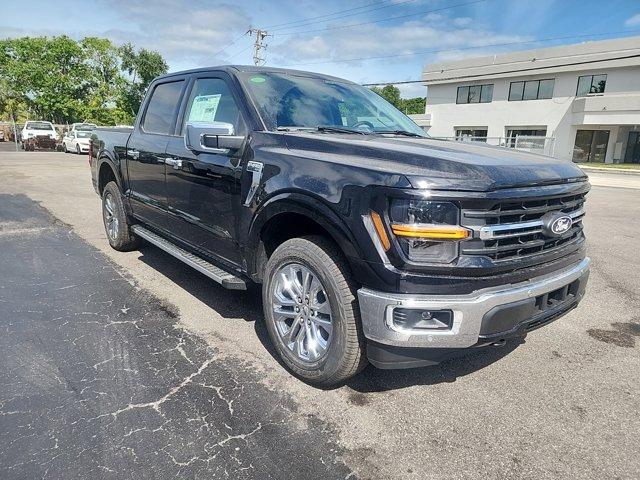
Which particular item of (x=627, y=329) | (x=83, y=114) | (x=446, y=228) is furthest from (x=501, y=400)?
(x=83, y=114)

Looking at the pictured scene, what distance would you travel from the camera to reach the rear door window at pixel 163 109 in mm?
4438

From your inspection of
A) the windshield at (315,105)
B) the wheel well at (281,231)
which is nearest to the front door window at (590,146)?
the windshield at (315,105)

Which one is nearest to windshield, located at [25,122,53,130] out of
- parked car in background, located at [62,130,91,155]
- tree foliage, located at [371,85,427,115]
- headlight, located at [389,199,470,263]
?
parked car in background, located at [62,130,91,155]

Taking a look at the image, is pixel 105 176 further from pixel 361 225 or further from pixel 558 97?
pixel 558 97

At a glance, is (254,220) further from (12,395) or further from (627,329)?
(627,329)

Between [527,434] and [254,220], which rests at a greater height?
[254,220]

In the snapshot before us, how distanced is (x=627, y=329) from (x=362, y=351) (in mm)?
2691

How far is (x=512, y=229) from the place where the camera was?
245cm

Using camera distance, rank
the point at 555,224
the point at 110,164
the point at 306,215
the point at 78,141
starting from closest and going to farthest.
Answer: the point at 555,224 < the point at 306,215 < the point at 110,164 < the point at 78,141

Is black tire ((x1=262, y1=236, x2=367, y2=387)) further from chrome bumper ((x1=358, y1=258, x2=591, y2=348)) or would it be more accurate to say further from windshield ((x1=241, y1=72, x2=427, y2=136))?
windshield ((x1=241, y1=72, x2=427, y2=136))

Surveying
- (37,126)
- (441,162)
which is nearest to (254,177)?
(441,162)

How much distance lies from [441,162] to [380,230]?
0.48 metres

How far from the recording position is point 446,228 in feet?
7.53

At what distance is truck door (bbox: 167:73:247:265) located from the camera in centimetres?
344
